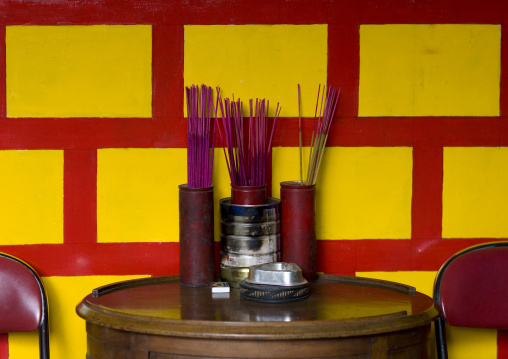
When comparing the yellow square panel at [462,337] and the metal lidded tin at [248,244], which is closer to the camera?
the metal lidded tin at [248,244]

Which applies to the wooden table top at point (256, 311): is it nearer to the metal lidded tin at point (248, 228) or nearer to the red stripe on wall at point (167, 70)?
the metal lidded tin at point (248, 228)

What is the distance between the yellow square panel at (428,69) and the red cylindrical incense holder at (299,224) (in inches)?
17.6

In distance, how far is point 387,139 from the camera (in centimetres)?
290

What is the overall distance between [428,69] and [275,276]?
41.9 inches

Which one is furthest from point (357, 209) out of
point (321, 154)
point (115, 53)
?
point (115, 53)

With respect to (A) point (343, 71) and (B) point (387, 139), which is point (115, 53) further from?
(B) point (387, 139)

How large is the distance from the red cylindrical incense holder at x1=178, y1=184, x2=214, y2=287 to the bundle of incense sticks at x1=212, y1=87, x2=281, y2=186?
0.16 m

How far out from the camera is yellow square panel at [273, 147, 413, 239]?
291 centimetres

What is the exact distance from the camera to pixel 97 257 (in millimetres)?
2895

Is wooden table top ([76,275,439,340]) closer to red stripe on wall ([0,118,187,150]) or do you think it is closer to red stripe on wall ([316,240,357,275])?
red stripe on wall ([316,240,357,275])

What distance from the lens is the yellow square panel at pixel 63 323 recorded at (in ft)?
9.49

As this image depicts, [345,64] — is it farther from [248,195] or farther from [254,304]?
[254,304]

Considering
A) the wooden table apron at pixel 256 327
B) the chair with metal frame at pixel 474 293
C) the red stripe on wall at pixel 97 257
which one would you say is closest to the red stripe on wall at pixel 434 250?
the chair with metal frame at pixel 474 293

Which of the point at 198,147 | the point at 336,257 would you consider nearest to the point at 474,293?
the point at 336,257
